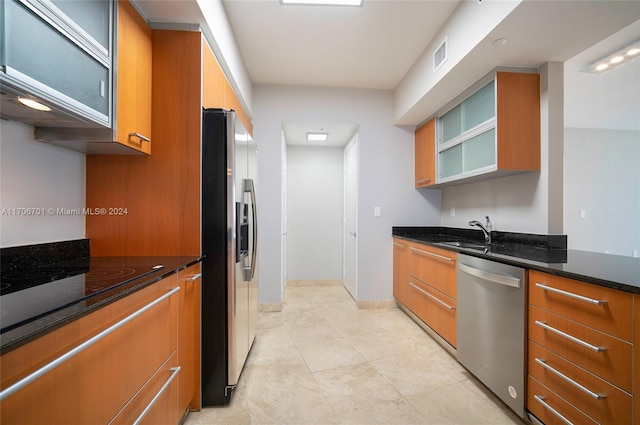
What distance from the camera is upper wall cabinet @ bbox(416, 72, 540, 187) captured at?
7.05 feet

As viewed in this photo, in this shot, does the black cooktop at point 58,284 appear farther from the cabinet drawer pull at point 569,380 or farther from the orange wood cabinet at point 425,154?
the orange wood cabinet at point 425,154

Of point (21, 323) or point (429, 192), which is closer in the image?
point (21, 323)

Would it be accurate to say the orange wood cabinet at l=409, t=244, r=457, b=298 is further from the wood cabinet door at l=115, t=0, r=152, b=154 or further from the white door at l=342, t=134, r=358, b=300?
the wood cabinet door at l=115, t=0, r=152, b=154

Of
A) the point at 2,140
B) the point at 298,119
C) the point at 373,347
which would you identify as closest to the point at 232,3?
the point at 298,119

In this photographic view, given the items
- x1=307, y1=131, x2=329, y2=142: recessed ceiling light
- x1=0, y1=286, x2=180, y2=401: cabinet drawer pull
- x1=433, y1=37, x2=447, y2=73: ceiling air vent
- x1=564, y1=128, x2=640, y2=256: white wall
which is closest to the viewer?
x1=0, y1=286, x2=180, y2=401: cabinet drawer pull

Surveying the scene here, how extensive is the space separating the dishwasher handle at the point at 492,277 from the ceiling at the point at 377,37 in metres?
1.50

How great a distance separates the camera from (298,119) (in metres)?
3.47

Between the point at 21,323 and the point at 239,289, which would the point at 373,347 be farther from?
the point at 21,323

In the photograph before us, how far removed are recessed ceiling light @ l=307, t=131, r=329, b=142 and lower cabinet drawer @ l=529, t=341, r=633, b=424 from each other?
3324 millimetres

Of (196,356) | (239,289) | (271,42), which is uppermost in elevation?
(271,42)

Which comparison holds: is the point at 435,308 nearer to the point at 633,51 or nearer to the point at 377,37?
the point at 377,37

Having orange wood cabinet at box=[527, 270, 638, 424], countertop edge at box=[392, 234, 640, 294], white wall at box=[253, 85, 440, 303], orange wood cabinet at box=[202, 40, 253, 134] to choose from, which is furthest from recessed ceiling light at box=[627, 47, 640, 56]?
orange wood cabinet at box=[202, 40, 253, 134]

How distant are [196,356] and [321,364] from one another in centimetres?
99

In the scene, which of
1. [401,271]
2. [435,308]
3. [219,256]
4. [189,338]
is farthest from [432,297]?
[189,338]
